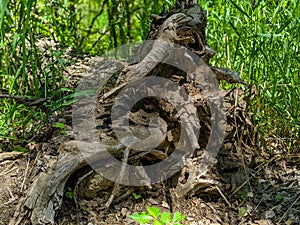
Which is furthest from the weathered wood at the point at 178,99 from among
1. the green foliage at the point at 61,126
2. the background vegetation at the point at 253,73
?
the background vegetation at the point at 253,73

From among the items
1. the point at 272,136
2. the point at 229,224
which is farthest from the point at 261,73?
the point at 229,224

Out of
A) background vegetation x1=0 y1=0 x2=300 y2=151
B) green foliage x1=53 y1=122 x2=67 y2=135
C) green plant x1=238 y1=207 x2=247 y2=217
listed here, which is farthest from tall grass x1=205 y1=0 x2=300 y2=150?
green foliage x1=53 y1=122 x2=67 y2=135

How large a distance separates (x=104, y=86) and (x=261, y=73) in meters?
0.91

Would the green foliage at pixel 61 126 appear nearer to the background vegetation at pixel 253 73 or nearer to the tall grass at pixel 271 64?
the background vegetation at pixel 253 73

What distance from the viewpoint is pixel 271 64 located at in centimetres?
206

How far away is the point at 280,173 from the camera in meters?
2.15

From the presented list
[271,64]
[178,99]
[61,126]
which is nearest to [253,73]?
[271,64]

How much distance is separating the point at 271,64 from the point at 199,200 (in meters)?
0.81

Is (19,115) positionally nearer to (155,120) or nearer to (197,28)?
(155,120)

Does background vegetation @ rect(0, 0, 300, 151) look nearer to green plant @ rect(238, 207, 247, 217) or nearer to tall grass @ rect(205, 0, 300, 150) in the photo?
tall grass @ rect(205, 0, 300, 150)

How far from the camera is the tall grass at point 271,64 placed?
81.6 inches

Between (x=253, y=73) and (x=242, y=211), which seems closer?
(x=242, y=211)

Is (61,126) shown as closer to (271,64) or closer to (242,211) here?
(242,211)

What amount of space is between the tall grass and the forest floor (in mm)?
267
